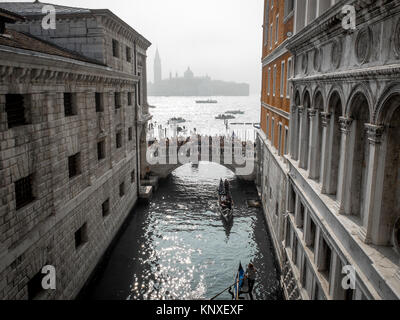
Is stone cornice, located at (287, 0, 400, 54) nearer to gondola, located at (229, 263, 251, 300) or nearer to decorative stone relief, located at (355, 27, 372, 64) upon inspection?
decorative stone relief, located at (355, 27, 372, 64)

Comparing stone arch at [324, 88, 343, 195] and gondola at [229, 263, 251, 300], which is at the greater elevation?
stone arch at [324, 88, 343, 195]

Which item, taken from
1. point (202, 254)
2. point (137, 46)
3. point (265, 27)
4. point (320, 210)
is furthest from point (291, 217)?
point (137, 46)

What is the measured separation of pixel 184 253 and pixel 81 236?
748cm

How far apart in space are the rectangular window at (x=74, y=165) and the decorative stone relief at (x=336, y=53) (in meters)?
12.3

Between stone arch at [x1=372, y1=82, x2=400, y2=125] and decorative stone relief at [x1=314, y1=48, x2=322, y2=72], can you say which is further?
decorative stone relief at [x1=314, y1=48, x2=322, y2=72]

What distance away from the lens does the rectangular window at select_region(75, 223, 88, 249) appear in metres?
17.4

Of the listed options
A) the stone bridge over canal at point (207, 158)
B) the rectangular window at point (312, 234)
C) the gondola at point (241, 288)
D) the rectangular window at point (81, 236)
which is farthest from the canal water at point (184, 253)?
the rectangular window at point (312, 234)

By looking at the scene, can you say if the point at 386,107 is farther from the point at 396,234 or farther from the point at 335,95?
the point at 335,95

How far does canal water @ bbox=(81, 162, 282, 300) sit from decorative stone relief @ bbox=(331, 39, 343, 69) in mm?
12461

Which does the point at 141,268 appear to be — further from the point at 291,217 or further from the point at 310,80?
the point at 310,80

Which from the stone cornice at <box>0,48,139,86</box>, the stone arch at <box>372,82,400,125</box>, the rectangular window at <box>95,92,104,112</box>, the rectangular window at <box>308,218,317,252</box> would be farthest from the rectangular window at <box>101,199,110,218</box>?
the stone arch at <box>372,82,400,125</box>

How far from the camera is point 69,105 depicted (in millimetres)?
16406

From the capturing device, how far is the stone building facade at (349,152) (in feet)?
24.0

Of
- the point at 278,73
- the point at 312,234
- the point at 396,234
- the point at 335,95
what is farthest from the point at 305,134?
the point at 278,73
